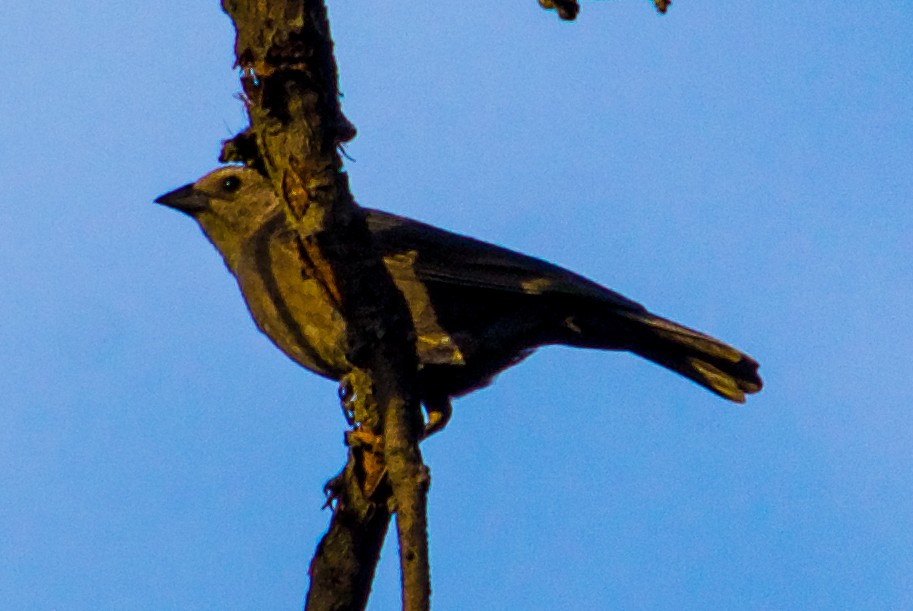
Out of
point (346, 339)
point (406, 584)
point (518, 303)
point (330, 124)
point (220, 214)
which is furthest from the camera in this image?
point (220, 214)

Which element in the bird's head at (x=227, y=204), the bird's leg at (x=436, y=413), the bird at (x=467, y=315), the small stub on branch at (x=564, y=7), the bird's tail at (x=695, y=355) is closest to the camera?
the small stub on branch at (x=564, y=7)

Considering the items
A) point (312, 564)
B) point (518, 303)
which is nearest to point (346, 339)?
point (312, 564)

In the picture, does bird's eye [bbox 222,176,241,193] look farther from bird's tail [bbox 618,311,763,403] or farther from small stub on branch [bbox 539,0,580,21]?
small stub on branch [bbox 539,0,580,21]

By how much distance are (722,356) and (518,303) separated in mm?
1131

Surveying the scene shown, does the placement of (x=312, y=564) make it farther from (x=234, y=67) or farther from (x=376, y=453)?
(x=234, y=67)

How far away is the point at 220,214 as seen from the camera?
7.37 metres

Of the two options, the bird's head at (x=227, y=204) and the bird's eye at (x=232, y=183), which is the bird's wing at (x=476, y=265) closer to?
the bird's head at (x=227, y=204)

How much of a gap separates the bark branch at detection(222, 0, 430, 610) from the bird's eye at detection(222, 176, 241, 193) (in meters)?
3.24

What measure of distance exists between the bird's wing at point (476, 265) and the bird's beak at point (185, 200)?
1075mm

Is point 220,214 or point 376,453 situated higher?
point 220,214

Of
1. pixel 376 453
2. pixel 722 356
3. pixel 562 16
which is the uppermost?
pixel 722 356

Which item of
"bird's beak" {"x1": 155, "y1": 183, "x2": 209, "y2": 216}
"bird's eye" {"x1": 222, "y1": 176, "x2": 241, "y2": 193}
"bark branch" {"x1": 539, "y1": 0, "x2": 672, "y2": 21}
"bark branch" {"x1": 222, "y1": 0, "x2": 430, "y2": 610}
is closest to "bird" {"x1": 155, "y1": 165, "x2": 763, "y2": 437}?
"bird's eye" {"x1": 222, "y1": 176, "x2": 241, "y2": 193}

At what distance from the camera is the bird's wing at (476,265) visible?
652cm

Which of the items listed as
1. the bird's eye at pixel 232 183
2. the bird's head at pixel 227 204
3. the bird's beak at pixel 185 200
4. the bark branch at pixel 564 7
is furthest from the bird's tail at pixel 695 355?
the bark branch at pixel 564 7
